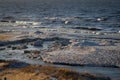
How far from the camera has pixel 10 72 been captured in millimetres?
17406

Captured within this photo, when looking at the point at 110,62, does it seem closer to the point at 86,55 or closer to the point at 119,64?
the point at 119,64

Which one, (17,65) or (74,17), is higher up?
(74,17)

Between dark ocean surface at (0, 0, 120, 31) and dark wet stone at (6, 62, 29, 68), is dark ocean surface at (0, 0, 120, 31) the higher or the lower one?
the higher one

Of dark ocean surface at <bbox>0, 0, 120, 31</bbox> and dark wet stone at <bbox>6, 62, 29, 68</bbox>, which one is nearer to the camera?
dark wet stone at <bbox>6, 62, 29, 68</bbox>

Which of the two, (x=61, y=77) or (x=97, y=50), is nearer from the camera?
(x=61, y=77)

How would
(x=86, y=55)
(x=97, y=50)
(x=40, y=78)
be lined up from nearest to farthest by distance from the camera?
1. (x=40, y=78)
2. (x=86, y=55)
3. (x=97, y=50)

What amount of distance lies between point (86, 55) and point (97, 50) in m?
2.23

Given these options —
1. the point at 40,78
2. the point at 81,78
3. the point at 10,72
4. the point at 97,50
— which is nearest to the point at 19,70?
the point at 10,72

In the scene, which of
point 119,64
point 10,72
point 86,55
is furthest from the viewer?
point 86,55

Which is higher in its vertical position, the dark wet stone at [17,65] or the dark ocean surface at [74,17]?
the dark ocean surface at [74,17]

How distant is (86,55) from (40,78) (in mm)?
6753

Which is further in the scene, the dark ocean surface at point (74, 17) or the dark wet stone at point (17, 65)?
the dark ocean surface at point (74, 17)

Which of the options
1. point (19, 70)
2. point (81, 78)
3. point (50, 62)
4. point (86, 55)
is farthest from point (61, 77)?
point (86, 55)

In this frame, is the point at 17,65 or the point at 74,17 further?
the point at 74,17
